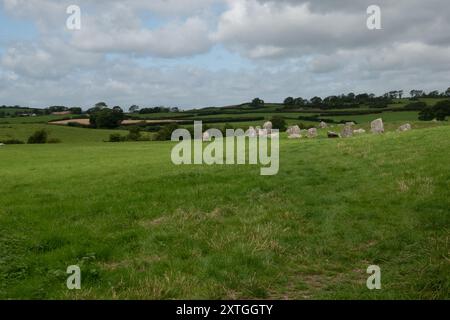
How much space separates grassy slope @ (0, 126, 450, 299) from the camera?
8930mm

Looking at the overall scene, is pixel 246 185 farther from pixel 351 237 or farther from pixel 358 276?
pixel 358 276

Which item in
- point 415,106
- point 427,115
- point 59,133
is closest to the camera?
point 427,115

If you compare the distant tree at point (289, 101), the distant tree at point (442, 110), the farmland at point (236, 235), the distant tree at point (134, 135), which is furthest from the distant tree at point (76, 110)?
the farmland at point (236, 235)

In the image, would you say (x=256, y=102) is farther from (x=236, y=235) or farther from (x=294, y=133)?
(x=236, y=235)

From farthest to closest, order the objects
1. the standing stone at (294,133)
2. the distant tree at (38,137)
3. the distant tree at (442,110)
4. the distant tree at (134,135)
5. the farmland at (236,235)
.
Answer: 1. the distant tree at (38,137)
2. the distant tree at (442,110)
3. the distant tree at (134,135)
4. the standing stone at (294,133)
5. the farmland at (236,235)

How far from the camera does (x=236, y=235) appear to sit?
1212 centimetres

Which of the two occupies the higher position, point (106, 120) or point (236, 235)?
point (106, 120)

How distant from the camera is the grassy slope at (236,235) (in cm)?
893

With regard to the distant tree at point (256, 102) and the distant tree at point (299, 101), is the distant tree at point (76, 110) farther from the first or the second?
the distant tree at point (299, 101)

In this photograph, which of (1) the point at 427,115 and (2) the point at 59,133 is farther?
(2) the point at 59,133

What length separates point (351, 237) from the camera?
39.7ft

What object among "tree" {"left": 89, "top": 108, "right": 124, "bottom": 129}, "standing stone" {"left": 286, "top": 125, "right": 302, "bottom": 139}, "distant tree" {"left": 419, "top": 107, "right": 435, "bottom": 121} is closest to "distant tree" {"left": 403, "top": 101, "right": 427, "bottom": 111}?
"distant tree" {"left": 419, "top": 107, "right": 435, "bottom": 121}

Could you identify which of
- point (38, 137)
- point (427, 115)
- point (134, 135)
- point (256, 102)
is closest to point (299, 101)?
point (256, 102)
